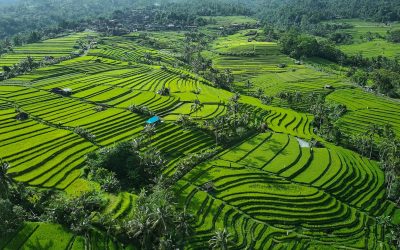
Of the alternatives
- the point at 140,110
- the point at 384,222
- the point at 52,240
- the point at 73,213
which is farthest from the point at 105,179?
the point at 384,222

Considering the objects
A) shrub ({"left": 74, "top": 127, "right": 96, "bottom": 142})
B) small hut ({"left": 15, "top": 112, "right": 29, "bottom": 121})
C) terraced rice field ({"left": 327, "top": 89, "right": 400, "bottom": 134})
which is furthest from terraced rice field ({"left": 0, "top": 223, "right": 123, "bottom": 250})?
terraced rice field ({"left": 327, "top": 89, "right": 400, "bottom": 134})

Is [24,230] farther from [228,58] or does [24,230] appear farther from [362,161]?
[228,58]

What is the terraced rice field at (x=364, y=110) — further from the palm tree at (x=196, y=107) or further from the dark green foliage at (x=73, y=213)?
the dark green foliage at (x=73, y=213)

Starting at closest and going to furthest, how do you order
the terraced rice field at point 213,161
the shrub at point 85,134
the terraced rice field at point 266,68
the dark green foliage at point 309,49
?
the terraced rice field at point 213,161
the shrub at point 85,134
the terraced rice field at point 266,68
the dark green foliage at point 309,49

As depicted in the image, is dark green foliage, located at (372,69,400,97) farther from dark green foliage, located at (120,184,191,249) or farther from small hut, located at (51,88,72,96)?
dark green foliage, located at (120,184,191,249)

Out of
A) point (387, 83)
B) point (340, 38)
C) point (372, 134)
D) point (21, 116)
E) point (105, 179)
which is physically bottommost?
point (340, 38)

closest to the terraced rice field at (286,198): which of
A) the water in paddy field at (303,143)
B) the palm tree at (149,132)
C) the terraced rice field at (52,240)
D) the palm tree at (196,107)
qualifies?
the water in paddy field at (303,143)

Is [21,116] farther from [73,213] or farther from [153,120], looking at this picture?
[73,213]

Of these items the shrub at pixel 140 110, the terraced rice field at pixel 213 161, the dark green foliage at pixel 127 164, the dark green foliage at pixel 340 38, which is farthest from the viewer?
the dark green foliage at pixel 340 38

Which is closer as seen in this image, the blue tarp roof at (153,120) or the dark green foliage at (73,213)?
the dark green foliage at (73,213)
